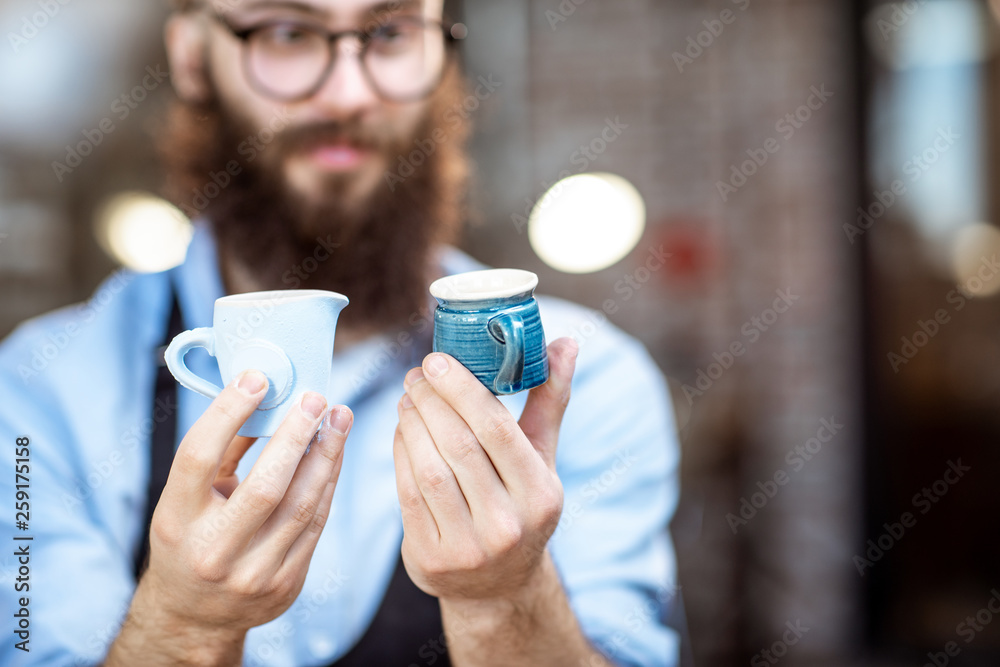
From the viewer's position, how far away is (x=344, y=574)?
1823mm

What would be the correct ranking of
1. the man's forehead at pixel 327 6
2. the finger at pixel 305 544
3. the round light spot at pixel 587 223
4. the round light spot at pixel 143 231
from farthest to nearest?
the round light spot at pixel 587 223, the round light spot at pixel 143 231, the man's forehead at pixel 327 6, the finger at pixel 305 544

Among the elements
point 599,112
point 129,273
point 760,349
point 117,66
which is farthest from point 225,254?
point 760,349

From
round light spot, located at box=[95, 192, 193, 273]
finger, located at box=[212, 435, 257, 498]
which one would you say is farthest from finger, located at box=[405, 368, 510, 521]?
round light spot, located at box=[95, 192, 193, 273]

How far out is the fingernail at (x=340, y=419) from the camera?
1.06 meters

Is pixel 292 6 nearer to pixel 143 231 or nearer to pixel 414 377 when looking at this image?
pixel 143 231

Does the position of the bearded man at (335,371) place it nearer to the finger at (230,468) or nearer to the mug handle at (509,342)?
the finger at (230,468)

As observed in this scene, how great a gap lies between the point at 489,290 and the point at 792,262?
197 centimetres

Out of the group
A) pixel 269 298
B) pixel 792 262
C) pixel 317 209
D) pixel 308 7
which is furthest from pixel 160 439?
pixel 792 262

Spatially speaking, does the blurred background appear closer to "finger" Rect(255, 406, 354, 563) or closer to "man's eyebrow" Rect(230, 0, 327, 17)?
"man's eyebrow" Rect(230, 0, 327, 17)

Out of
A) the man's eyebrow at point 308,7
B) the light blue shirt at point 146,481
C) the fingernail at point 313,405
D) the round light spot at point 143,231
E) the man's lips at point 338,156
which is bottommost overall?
the light blue shirt at point 146,481

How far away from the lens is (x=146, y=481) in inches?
70.6

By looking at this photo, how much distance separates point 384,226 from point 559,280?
768 millimetres

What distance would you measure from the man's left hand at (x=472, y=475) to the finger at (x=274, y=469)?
5.8 inches

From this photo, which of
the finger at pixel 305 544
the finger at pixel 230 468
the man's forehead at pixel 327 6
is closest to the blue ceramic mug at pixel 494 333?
the finger at pixel 305 544
